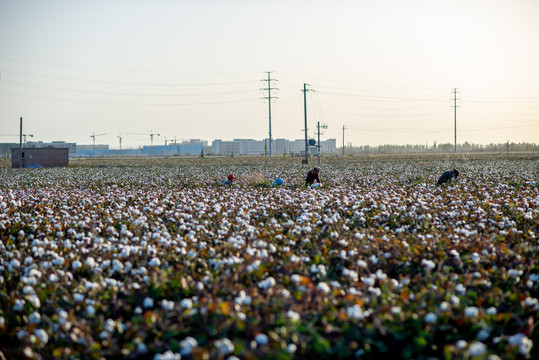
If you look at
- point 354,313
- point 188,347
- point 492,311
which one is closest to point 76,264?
point 188,347

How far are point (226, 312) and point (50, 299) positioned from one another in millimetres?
2334

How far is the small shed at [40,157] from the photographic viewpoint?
4278 cm

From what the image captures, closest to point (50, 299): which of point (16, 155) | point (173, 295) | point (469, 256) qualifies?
A: point (173, 295)

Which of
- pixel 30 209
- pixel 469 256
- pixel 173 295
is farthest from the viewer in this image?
pixel 30 209

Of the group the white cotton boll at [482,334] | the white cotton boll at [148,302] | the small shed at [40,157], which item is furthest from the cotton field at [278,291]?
the small shed at [40,157]

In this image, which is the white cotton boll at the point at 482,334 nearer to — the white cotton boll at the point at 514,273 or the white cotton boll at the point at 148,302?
the white cotton boll at the point at 514,273

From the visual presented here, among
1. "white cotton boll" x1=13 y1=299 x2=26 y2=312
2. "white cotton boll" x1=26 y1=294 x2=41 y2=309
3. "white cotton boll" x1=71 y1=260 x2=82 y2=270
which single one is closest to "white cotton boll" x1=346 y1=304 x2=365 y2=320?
"white cotton boll" x1=26 y1=294 x2=41 y2=309

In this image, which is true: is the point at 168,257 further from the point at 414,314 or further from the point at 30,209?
the point at 30,209

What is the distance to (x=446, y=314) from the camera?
427cm

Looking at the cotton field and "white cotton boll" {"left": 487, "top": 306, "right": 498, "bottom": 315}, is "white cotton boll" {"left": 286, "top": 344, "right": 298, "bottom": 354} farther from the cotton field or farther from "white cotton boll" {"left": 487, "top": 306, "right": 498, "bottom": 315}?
"white cotton boll" {"left": 487, "top": 306, "right": 498, "bottom": 315}

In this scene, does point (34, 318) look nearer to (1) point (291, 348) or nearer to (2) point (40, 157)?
(1) point (291, 348)

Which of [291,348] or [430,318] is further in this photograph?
[430,318]

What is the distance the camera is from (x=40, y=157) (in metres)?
44.1

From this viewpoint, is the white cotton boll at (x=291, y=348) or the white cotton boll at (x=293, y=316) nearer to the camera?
the white cotton boll at (x=291, y=348)
